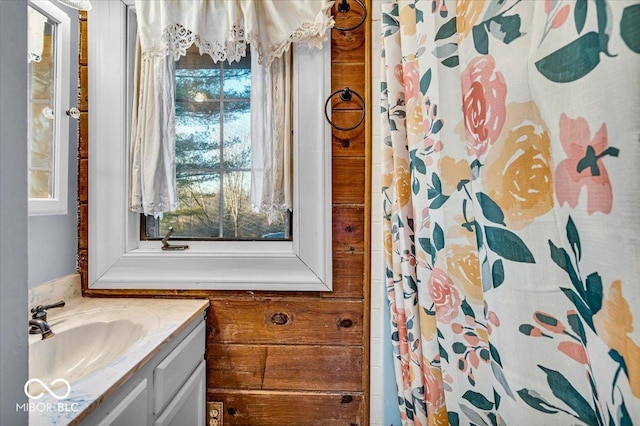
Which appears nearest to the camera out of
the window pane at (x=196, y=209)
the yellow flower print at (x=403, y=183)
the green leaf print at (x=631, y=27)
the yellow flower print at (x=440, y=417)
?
the green leaf print at (x=631, y=27)

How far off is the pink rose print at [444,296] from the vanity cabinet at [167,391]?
2.37ft

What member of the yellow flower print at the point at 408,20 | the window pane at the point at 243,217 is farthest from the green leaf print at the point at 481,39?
the window pane at the point at 243,217

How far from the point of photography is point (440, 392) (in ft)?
2.27

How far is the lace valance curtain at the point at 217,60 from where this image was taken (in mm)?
1218

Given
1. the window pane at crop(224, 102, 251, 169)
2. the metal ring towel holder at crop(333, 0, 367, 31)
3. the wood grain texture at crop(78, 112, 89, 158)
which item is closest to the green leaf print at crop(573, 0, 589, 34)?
the metal ring towel holder at crop(333, 0, 367, 31)

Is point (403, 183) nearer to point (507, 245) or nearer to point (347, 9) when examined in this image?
point (507, 245)

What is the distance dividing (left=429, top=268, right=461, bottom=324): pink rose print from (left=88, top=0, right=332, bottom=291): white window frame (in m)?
0.70

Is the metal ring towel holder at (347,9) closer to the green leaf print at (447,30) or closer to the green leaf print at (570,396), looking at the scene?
the green leaf print at (447,30)

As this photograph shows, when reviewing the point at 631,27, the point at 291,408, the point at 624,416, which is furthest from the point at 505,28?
the point at 291,408

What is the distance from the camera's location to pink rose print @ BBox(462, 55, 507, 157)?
1.26 feet

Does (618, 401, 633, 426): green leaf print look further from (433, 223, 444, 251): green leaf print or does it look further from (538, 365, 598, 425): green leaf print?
(433, 223, 444, 251): green leaf print

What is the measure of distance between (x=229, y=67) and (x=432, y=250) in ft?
3.99

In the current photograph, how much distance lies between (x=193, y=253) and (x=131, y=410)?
648 millimetres

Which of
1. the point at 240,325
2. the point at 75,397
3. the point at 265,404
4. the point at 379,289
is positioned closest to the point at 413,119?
the point at 379,289
